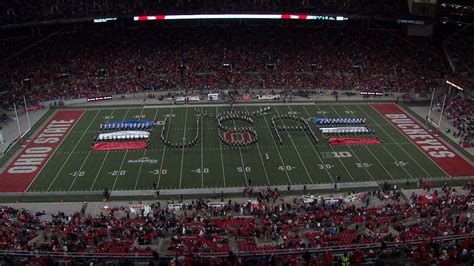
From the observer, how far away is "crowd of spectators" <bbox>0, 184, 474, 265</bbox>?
1944 cm

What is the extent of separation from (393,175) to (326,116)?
1193cm

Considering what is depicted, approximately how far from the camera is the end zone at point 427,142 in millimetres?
34031

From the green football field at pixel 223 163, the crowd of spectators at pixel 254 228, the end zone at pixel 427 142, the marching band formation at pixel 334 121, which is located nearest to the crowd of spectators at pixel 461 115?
the end zone at pixel 427 142

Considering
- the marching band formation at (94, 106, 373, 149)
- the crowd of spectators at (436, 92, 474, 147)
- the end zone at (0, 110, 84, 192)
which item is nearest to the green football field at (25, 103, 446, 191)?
the marching band formation at (94, 106, 373, 149)

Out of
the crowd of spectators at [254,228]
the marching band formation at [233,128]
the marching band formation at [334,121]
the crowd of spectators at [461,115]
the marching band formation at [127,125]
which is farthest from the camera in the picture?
the marching band formation at [334,121]

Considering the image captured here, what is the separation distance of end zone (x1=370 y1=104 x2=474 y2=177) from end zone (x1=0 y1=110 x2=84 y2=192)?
2865cm

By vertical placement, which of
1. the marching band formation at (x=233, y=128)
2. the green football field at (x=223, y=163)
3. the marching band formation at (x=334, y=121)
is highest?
the marching band formation at (x=334, y=121)

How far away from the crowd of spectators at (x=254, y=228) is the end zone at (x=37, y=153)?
5559 mm

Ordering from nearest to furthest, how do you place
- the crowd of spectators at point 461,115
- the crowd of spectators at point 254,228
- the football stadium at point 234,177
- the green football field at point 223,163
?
the crowd of spectators at point 254,228
the football stadium at point 234,177
the green football field at point 223,163
the crowd of spectators at point 461,115

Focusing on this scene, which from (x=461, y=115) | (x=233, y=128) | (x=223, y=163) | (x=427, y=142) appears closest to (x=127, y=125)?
(x=233, y=128)

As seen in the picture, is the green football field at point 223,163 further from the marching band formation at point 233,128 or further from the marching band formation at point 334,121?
the marching band formation at point 334,121

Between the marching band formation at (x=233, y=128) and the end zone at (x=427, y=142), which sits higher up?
the marching band formation at (x=233, y=128)

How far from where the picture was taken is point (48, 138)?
38938 millimetres

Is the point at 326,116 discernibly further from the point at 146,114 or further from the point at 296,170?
the point at 146,114
